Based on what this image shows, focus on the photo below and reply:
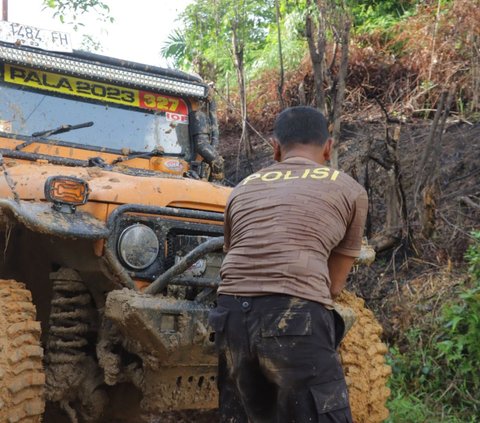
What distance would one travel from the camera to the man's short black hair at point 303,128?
2891 millimetres

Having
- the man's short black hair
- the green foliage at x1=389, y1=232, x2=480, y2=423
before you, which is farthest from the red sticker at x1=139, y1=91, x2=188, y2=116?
the man's short black hair

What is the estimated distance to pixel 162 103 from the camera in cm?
543

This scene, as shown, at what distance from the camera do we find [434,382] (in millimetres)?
5016

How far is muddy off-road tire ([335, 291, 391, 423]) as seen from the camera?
13.3ft

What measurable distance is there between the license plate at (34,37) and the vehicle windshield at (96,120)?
273 millimetres

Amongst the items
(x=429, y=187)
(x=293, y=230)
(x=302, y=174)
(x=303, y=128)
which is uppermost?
(x=303, y=128)

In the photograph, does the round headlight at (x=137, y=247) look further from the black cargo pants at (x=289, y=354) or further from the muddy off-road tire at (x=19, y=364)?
the black cargo pants at (x=289, y=354)

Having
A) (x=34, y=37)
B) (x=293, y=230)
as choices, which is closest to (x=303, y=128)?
(x=293, y=230)

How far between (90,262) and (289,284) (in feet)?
5.07

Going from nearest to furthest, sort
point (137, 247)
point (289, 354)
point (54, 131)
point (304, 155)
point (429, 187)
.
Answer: point (289, 354)
point (304, 155)
point (137, 247)
point (54, 131)
point (429, 187)

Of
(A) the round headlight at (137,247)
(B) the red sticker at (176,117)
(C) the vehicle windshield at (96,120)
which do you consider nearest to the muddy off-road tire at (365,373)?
(A) the round headlight at (137,247)

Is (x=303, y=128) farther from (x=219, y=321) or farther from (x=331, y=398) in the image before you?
(x=331, y=398)

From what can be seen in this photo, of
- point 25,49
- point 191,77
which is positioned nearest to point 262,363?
point 25,49

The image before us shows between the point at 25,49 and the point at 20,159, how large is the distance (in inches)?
27.8
